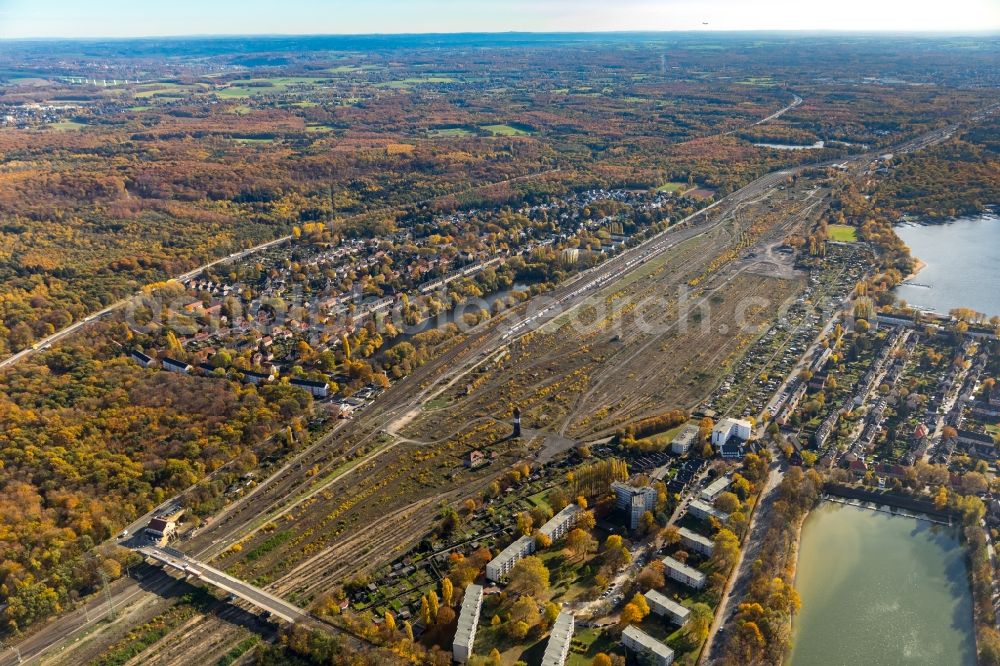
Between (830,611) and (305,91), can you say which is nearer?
(830,611)

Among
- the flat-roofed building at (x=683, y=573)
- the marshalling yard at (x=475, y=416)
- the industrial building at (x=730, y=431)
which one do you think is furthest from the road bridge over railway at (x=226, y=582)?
the industrial building at (x=730, y=431)

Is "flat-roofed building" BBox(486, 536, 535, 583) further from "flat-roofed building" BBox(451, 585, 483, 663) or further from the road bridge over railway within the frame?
the road bridge over railway

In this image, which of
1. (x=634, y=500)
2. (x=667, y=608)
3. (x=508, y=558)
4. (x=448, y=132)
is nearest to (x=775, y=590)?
(x=667, y=608)

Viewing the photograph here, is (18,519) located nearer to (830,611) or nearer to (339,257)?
(830,611)

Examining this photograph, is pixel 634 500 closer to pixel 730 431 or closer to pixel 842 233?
pixel 730 431

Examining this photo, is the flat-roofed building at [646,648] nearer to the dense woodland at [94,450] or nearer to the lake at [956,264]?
the dense woodland at [94,450]

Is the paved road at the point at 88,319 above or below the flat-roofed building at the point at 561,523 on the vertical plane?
above

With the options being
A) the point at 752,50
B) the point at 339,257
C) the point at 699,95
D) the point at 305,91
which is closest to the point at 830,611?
the point at 339,257
